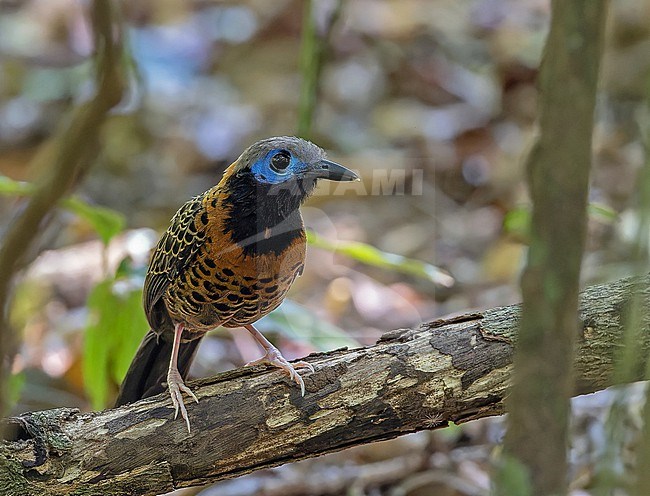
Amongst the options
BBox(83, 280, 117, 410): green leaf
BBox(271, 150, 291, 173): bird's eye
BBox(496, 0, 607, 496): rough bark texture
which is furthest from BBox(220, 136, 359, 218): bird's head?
BBox(496, 0, 607, 496): rough bark texture

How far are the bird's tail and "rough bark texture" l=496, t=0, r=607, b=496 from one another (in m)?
2.41

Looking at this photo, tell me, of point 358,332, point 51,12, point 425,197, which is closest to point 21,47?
point 51,12

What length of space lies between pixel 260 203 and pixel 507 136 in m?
5.42

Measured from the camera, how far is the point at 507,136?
8.30 meters

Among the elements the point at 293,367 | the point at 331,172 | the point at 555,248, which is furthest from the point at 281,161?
the point at 555,248

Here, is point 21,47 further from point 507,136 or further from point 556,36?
point 556,36

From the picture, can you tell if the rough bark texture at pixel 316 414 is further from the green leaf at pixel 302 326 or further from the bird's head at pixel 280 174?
the green leaf at pixel 302 326

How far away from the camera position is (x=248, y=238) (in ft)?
10.9

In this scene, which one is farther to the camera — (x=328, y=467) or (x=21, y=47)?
(x=21, y=47)

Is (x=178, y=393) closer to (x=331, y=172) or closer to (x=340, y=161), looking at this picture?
(x=331, y=172)

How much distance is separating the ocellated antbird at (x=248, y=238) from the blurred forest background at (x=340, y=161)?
50 cm

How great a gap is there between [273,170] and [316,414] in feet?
3.17

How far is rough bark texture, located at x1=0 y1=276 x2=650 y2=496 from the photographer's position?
109 inches

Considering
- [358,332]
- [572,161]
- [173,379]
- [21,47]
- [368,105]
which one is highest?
[21,47]
